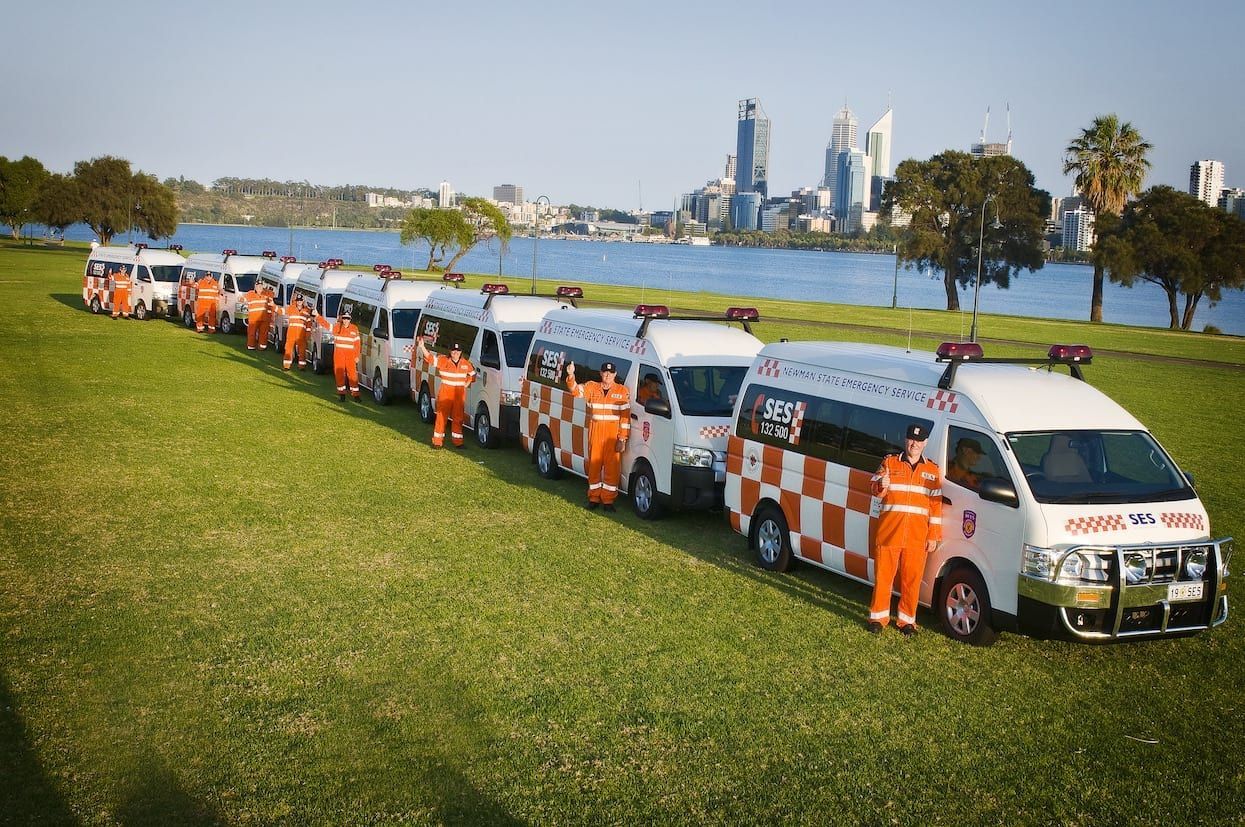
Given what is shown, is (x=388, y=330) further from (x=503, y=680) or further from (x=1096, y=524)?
(x=1096, y=524)

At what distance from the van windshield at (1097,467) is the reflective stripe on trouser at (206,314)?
2957 cm

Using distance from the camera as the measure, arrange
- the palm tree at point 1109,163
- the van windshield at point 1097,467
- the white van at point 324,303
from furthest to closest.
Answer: the palm tree at point 1109,163, the white van at point 324,303, the van windshield at point 1097,467

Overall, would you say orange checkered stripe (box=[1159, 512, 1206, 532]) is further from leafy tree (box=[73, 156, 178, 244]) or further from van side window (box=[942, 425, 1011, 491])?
leafy tree (box=[73, 156, 178, 244])

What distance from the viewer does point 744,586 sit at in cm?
1106

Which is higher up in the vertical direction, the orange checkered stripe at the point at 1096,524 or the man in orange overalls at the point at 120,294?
the man in orange overalls at the point at 120,294

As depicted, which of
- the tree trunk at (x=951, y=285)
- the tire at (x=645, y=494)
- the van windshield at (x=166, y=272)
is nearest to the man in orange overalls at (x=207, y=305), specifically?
the van windshield at (x=166, y=272)

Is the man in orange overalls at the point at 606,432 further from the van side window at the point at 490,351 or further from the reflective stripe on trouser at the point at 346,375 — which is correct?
the reflective stripe on trouser at the point at 346,375

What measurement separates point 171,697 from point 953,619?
6.18 metres

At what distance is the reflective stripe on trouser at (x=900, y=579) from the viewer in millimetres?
9492

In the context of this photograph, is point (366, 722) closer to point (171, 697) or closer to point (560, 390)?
point (171, 697)

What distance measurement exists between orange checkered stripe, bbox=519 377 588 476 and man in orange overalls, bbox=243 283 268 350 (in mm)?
15632

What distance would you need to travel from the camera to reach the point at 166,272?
37625 mm

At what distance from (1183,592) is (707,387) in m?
6.03

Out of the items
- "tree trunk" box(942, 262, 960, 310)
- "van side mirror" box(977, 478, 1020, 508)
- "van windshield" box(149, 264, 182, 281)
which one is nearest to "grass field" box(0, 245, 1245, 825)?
"van side mirror" box(977, 478, 1020, 508)
